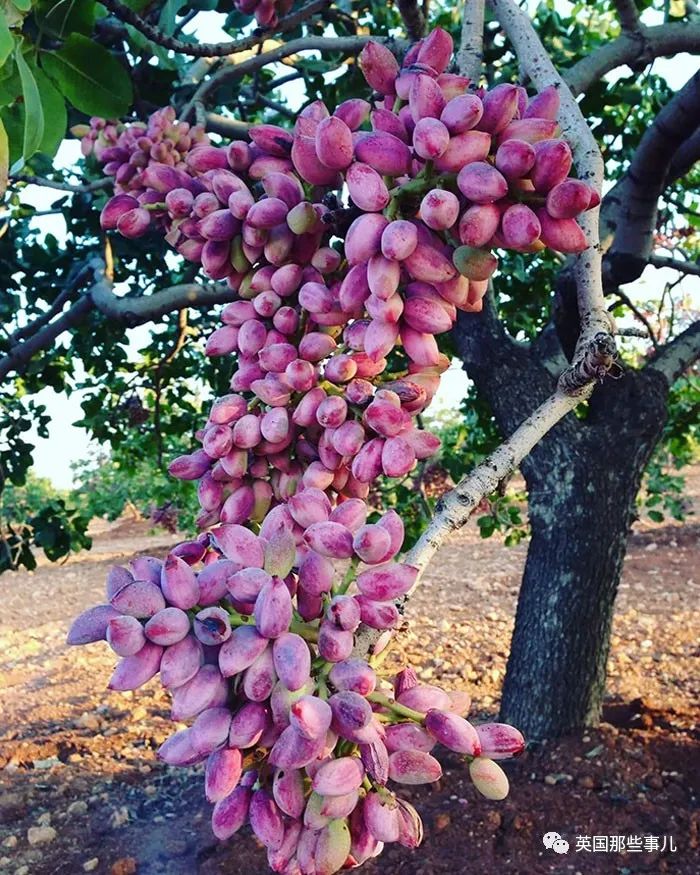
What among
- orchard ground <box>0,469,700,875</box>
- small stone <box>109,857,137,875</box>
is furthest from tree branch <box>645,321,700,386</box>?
small stone <box>109,857,137,875</box>

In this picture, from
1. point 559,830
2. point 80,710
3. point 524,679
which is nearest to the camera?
point 559,830

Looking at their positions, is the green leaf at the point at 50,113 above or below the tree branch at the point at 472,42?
below

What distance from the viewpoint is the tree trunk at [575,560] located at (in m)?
2.35

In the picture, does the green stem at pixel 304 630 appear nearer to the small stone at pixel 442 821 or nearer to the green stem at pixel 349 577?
the green stem at pixel 349 577

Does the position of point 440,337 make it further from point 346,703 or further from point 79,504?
point 79,504

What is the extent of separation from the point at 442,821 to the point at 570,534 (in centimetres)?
88

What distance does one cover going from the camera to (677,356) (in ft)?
8.39

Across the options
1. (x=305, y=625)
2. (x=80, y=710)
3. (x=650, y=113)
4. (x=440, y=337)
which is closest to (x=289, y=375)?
(x=305, y=625)

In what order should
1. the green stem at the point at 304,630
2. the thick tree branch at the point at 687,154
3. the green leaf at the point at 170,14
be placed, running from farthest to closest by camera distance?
the thick tree branch at the point at 687,154
the green leaf at the point at 170,14
the green stem at the point at 304,630

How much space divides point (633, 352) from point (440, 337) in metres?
2.72

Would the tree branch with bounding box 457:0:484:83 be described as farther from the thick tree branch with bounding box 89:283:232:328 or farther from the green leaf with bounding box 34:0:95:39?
the thick tree branch with bounding box 89:283:232:328

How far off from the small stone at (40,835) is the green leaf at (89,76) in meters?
1.77

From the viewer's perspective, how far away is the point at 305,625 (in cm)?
64

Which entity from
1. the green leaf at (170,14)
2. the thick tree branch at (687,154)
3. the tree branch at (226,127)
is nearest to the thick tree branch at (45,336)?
the tree branch at (226,127)
